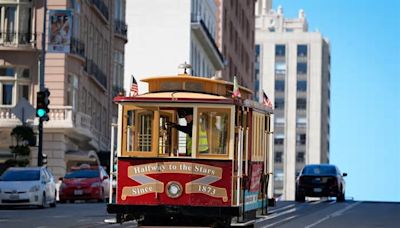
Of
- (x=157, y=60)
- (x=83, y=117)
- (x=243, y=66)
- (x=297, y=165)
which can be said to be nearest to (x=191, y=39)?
(x=157, y=60)

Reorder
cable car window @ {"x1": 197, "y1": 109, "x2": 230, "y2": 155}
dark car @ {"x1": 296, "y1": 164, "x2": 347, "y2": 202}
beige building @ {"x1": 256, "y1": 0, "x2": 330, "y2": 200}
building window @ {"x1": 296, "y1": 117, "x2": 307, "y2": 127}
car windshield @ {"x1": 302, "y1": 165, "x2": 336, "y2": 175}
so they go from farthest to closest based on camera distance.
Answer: building window @ {"x1": 296, "y1": 117, "x2": 307, "y2": 127}, beige building @ {"x1": 256, "y1": 0, "x2": 330, "y2": 200}, car windshield @ {"x1": 302, "y1": 165, "x2": 336, "y2": 175}, dark car @ {"x1": 296, "y1": 164, "x2": 347, "y2": 202}, cable car window @ {"x1": 197, "y1": 109, "x2": 230, "y2": 155}

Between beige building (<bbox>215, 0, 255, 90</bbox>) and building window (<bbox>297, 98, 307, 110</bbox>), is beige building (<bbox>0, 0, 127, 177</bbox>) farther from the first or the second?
building window (<bbox>297, 98, 307, 110</bbox>)

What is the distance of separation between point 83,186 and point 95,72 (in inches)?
866

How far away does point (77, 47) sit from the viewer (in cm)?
6225

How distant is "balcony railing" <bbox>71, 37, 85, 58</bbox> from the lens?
61491mm

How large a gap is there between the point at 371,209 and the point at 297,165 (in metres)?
155

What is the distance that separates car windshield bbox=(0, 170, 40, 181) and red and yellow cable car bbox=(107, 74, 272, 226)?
19578mm

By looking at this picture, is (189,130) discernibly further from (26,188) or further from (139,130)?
(26,188)

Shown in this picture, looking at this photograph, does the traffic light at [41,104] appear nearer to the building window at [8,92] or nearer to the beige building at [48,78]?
the beige building at [48,78]

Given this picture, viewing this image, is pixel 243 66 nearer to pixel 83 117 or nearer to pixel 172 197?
pixel 83 117

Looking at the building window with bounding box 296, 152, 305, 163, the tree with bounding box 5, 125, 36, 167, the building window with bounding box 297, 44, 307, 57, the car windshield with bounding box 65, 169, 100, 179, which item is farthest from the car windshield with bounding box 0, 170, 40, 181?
the building window with bounding box 297, 44, 307, 57

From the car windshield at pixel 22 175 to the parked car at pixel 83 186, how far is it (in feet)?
25.0

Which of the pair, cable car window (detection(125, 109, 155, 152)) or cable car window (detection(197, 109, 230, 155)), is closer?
cable car window (detection(197, 109, 230, 155))

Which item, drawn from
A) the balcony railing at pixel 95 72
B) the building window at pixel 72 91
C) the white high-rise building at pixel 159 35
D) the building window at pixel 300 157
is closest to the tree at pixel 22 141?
the building window at pixel 72 91
